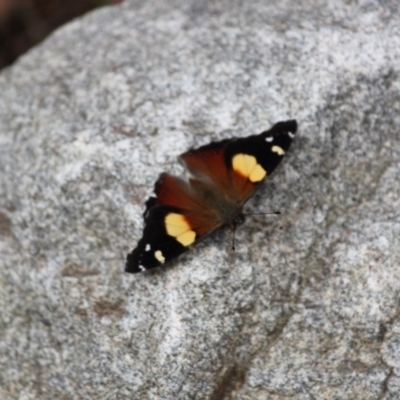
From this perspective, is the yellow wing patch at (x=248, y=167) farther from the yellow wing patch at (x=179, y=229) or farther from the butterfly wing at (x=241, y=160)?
the yellow wing patch at (x=179, y=229)

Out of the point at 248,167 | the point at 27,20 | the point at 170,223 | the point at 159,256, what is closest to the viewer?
the point at 159,256

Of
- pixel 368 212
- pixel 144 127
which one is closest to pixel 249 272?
pixel 368 212

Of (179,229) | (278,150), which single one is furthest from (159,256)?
(278,150)

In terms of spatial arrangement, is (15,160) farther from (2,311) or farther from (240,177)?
(240,177)

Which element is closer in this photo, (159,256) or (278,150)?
(159,256)

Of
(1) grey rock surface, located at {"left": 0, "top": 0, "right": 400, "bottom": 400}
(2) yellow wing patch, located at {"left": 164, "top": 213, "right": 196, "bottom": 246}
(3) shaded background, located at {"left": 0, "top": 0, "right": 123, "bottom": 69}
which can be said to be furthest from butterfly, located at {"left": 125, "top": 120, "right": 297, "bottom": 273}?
(3) shaded background, located at {"left": 0, "top": 0, "right": 123, "bottom": 69}

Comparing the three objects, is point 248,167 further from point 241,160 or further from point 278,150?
point 278,150

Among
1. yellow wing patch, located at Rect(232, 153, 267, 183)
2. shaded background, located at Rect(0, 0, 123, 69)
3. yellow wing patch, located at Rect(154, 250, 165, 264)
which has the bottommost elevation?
shaded background, located at Rect(0, 0, 123, 69)

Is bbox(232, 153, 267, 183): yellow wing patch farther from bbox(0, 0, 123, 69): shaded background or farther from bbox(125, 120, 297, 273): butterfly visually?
bbox(0, 0, 123, 69): shaded background
